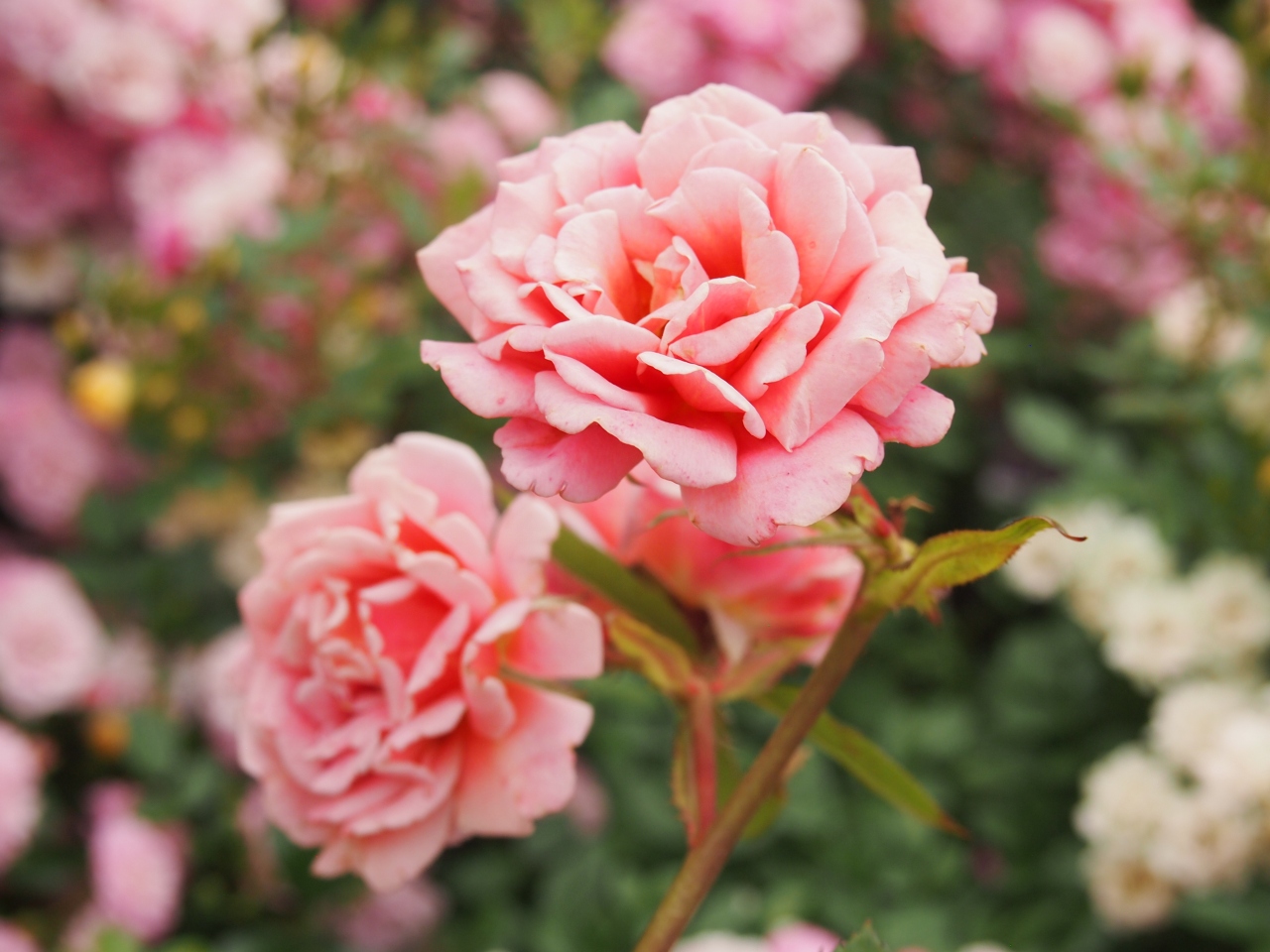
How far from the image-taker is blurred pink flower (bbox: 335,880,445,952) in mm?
1140

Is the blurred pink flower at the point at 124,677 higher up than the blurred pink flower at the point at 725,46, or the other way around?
the blurred pink flower at the point at 725,46

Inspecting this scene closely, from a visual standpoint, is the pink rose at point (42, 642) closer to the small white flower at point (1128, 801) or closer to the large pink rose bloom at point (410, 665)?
the large pink rose bloom at point (410, 665)

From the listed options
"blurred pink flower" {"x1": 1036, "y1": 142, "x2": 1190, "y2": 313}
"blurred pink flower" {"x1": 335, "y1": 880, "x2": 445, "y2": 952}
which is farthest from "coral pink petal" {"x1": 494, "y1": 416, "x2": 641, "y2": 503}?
"blurred pink flower" {"x1": 1036, "y1": 142, "x2": 1190, "y2": 313}

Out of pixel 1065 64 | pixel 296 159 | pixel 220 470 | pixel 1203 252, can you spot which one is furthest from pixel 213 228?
pixel 1065 64

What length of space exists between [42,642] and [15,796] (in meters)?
0.18

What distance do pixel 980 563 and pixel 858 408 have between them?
0.07 m

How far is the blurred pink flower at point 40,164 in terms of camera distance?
4.13 ft

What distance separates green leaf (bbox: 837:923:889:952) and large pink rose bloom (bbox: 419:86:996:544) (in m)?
0.16

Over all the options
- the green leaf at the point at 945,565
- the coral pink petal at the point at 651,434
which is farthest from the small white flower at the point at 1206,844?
Result: the coral pink petal at the point at 651,434

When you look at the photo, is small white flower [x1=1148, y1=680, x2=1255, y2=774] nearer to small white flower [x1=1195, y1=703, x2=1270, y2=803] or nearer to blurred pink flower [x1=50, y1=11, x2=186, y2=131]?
small white flower [x1=1195, y1=703, x2=1270, y2=803]

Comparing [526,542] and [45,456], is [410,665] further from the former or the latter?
[45,456]

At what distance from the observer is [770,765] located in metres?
0.39

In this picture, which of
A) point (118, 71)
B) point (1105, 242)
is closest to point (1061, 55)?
point (1105, 242)

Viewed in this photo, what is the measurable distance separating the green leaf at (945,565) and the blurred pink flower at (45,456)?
3.71 feet
